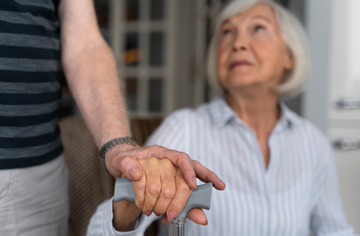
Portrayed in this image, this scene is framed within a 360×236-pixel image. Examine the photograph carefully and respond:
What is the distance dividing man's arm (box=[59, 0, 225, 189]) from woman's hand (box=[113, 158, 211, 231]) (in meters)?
0.05

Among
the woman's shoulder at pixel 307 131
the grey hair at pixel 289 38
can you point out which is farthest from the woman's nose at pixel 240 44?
the woman's shoulder at pixel 307 131

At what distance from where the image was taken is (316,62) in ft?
5.89

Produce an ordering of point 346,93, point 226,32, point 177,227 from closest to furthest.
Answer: point 177,227
point 226,32
point 346,93

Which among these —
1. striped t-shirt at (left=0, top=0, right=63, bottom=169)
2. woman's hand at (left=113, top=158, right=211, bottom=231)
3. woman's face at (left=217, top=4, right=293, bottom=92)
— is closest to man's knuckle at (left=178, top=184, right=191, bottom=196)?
woman's hand at (left=113, top=158, right=211, bottom=231)

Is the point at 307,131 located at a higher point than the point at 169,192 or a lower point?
lower

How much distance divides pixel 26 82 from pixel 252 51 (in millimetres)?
818

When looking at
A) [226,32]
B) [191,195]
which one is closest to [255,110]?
[226,32]

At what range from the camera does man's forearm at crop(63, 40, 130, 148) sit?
63cm

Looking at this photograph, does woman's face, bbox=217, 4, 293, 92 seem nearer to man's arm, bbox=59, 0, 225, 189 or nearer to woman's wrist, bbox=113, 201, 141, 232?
man's arm, bbox=59, 0, 225, 189

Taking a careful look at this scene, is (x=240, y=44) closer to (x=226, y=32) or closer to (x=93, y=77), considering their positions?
(x=226, y=32)

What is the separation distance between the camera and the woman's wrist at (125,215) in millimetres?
600

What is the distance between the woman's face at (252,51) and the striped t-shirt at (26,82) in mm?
689

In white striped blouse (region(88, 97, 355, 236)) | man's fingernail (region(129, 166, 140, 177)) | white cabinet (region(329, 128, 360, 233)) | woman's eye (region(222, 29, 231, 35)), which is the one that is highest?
woman's eye (region(222, 29, 231, 35))

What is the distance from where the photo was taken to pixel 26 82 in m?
0.60
